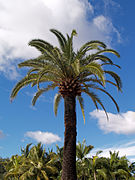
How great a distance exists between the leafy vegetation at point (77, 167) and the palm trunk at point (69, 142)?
1573 cm

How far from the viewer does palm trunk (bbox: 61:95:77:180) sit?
1292 cm

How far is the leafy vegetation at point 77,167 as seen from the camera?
28.4 m

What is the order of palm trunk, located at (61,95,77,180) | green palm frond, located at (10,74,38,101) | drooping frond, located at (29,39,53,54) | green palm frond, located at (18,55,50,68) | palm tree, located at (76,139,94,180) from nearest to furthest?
1. palm trunk, located at (61,95,77,180)
2. green palm frond, located at (18,55,50,68)
3. drooping frond, located at (29,39,53,54)
4. green palm frond, located at (10,74,38,101)
5. palm tree, located at (76,139,94,180)

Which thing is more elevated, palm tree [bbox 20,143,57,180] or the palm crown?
the palm crown

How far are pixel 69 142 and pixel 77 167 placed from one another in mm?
16428

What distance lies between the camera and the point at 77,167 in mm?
28281

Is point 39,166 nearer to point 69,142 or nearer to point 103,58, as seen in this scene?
point 69,142

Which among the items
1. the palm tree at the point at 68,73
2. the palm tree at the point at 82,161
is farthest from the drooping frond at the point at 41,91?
the palm tree at the point at 82,161

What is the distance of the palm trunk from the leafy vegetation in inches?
619

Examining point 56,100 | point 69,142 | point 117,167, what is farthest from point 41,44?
point 117,167

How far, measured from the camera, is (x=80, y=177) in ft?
94.8

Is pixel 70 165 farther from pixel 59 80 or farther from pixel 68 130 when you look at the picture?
pixel 59 80

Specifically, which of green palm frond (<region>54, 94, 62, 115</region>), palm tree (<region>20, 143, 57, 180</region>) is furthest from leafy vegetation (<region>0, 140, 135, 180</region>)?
green palm frond (<region>54, 94, 62, 115</region>)

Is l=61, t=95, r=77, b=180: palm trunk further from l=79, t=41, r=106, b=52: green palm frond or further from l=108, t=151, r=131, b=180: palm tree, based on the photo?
l=108, t=151, r=131, b=180: palm tree
